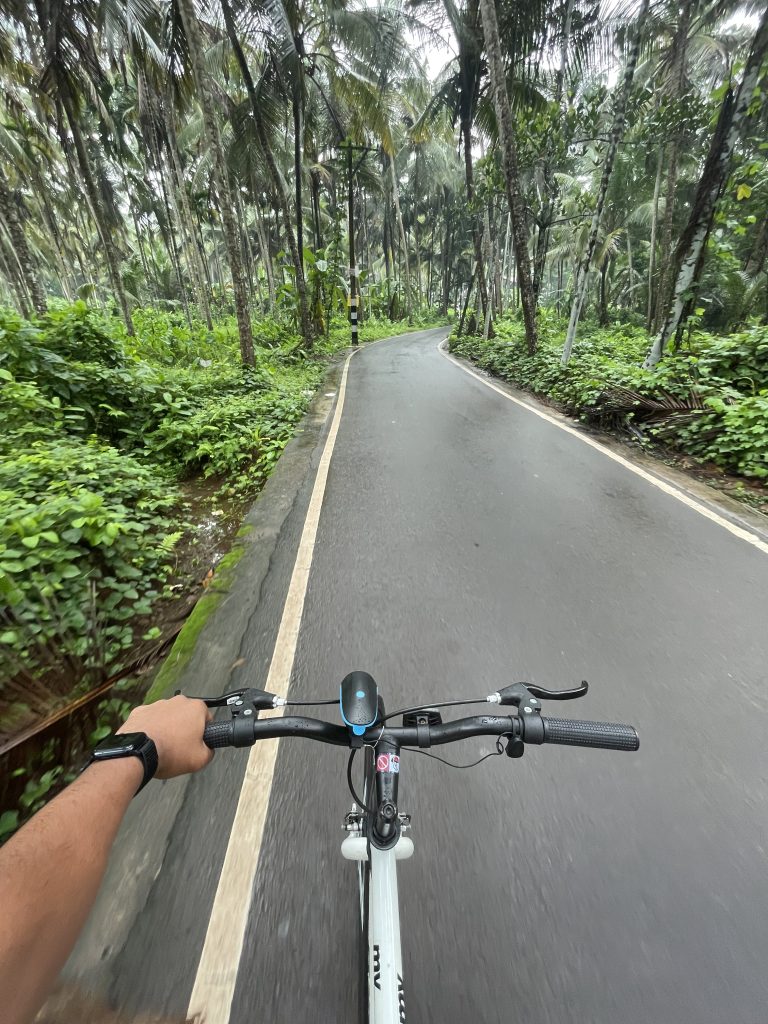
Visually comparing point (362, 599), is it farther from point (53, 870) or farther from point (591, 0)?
point (591, 0)

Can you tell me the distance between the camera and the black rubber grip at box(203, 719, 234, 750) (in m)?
A: 1.14

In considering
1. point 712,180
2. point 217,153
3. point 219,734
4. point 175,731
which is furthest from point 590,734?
point 217,153

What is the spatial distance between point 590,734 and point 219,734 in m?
0.99

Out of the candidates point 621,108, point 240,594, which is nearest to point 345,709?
point 240,594

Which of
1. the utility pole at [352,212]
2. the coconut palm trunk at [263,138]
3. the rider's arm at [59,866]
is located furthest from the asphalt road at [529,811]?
the utility pole at [352,212]

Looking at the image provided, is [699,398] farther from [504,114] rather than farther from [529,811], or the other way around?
[504,114]

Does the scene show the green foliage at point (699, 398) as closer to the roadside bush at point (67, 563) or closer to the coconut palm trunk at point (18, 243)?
the roadside bush at point (67, 563)

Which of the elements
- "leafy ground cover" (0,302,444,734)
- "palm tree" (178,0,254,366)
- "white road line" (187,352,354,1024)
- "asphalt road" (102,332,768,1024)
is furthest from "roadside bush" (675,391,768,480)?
"palm tree" (178,0,254,366)

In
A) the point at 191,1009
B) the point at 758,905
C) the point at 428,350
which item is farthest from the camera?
the point at 428,350

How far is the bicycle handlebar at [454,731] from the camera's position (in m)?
1.10

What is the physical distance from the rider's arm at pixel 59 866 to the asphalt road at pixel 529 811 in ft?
2.15

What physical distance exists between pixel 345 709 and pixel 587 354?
11.3 metres

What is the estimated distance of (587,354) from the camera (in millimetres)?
10273

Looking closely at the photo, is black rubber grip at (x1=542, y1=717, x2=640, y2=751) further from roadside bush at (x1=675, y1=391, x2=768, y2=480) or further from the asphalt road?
roadside bush at (x1=675, y1=391, x2=768, y2=480)
